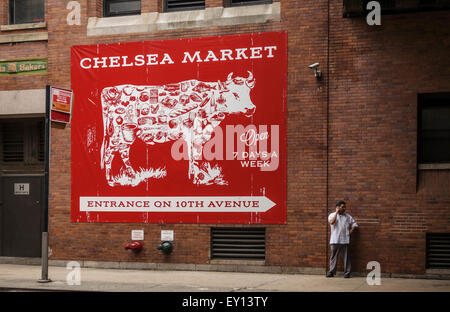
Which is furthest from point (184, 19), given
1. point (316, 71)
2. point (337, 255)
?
point (337, 255)

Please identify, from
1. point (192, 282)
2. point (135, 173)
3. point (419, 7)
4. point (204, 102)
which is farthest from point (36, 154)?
point (419, 7)

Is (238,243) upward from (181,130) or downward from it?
downward

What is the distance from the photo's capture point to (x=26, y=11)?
19094mm

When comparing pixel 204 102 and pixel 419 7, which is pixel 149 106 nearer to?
pixel 204 102

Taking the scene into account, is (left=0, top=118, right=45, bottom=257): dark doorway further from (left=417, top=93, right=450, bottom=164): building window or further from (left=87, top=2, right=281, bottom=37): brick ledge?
(left=417, top=93, right=450, bottom=164): building window

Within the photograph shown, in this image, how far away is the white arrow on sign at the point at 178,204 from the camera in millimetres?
16609

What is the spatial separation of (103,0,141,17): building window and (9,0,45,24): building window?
6.31ft

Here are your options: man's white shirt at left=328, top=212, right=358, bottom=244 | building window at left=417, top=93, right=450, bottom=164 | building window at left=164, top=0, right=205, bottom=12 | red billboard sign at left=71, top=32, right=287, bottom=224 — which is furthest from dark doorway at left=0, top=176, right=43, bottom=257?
building window at left=417, top=93, right=450, bottom=164

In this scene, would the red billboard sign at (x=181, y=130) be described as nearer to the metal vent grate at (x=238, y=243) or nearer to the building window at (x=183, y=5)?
the metal vent grate at (x=238, y=243)

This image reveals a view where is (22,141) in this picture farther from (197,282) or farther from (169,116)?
(197,282)

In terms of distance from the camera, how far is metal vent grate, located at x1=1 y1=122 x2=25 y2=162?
63.0 ft

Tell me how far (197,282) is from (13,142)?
25.8ft

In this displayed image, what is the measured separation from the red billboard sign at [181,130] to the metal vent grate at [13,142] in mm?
2020

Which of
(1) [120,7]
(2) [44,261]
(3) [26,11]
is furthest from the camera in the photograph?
(3) [26,11]
